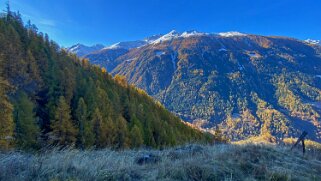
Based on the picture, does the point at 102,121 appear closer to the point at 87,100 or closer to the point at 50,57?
the point at 87,100

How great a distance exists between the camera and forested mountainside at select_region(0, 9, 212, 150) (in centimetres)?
4219

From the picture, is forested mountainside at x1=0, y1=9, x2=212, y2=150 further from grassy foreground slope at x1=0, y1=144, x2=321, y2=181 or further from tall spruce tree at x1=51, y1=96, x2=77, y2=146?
grassy foreground slope at x1=0, y1=144, x2=321, y2=181

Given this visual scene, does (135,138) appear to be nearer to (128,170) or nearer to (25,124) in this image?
(25,124)

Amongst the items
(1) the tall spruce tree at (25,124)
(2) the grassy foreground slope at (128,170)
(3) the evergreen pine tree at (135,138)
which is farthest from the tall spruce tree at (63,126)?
(2) the grassy foreground slope at (128,170)

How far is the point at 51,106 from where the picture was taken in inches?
2176

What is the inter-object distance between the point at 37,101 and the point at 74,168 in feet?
184

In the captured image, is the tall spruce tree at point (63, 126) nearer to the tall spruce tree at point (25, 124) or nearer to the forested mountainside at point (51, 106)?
the forested mountainside at point (51, 106)

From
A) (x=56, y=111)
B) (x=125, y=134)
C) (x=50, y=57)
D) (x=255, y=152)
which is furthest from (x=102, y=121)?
(x=255, y=152)

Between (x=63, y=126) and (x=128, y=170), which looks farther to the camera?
(x=63, y=126)

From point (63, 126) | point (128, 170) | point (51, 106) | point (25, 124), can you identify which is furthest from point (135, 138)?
point (128, 170)

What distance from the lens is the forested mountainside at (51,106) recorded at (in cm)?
4219

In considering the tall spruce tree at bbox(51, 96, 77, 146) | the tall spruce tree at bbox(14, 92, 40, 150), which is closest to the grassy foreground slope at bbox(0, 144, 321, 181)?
the tall spruce tree at bbox(14, 92, 40, 150)

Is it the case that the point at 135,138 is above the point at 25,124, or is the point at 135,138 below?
below

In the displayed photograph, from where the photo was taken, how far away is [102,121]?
6044cm
